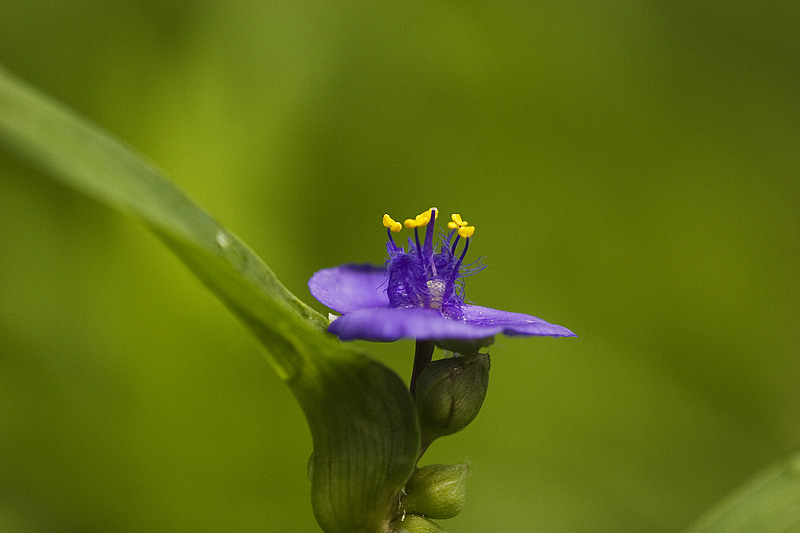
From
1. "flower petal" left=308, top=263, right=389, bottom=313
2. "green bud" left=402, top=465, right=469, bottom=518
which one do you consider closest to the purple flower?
"flower petal" left=308, top=263, right=389, bottom=313

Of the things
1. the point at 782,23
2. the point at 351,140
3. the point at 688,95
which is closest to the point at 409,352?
the point at 351,140

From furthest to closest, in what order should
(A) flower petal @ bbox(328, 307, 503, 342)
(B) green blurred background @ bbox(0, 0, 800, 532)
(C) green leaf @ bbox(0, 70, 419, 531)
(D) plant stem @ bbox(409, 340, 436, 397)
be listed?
(B) green blurred background @ bbox(0, 0, 800, 532) → (D) plant stem @ bbox(409, 340, 436, 397) → (A) flower petal @ bbox(328, 307, 503, 342) → (C) green leaf @ bbox(0, 70, 419, 531)

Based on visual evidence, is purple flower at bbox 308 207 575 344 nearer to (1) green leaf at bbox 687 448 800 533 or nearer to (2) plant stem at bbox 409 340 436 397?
(2) plant stem at bbox 409 340 436 397

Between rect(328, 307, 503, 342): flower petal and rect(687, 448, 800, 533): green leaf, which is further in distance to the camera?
rect(687, 448, 800, 533): green leaf

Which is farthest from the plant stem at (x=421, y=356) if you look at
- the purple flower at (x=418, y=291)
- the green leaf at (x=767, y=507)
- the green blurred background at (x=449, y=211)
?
the green blurred background at (x=449, y=211)

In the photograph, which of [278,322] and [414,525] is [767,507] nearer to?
[414,525]

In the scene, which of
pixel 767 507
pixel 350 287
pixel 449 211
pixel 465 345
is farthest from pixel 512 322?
pixel 449 211
